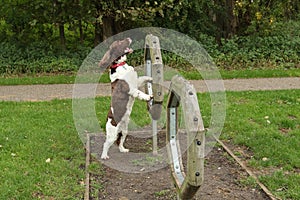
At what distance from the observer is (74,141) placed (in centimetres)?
653

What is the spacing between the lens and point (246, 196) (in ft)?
15.8

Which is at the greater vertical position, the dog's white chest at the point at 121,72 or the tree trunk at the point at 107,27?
the dog's white chest at the point at 121,72

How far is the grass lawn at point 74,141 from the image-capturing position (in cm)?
505

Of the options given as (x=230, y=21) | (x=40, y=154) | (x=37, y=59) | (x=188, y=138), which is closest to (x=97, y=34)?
(x=37, y=59)

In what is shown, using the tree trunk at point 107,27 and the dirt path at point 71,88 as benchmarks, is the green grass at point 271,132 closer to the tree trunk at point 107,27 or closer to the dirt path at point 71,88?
the dirt path at point 71,88

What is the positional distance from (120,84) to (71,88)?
4705 millimetres

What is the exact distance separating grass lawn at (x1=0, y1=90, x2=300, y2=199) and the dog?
565 mm

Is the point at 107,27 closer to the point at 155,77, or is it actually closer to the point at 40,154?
the point at 40,154

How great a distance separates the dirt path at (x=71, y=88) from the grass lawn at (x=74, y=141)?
54 centimetres

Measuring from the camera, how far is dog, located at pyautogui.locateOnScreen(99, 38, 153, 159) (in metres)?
5.38

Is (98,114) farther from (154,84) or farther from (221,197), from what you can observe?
(221,197)

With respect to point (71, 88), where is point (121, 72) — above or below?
above

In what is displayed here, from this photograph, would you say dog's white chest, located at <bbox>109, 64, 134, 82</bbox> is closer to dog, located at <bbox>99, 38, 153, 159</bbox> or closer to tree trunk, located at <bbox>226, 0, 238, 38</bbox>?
dog, located at <bbox>99, 38, 153, 159</bbox>

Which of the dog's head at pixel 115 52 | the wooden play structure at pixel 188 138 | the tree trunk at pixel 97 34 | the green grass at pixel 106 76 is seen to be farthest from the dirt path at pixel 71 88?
the wooden play structure at pixel 188 138
